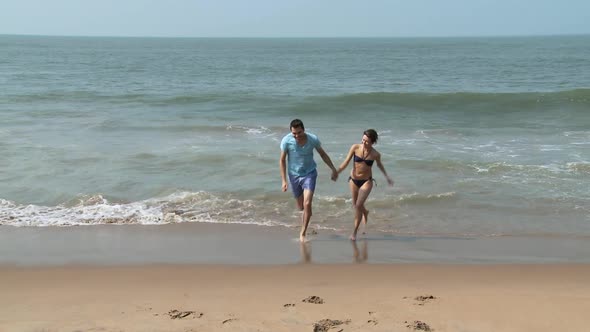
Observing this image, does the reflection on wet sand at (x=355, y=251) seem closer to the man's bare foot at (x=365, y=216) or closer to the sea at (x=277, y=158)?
the man's bare foot at (x=365, y=216)

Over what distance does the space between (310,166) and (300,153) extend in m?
0.19

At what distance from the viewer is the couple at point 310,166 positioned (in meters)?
6.98

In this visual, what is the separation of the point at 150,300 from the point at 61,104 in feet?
57.6

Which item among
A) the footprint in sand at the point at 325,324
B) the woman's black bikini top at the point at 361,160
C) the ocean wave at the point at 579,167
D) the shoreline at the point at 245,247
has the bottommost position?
the shoreline at the point at 245,247

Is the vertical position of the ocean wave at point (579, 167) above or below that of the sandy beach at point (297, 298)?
above

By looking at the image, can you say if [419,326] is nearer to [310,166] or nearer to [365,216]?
[310,166]

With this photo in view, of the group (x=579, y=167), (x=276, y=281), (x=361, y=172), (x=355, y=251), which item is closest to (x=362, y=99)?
(x=579, y=167)

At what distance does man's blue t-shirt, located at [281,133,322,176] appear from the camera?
277 inches

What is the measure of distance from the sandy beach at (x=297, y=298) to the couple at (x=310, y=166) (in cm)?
105

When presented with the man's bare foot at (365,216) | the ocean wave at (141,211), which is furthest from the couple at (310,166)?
the ocean wave at (141,211)

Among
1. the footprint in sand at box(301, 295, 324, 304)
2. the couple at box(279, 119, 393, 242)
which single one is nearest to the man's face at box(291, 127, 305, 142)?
the couple at box(279, 119, 393, 242)

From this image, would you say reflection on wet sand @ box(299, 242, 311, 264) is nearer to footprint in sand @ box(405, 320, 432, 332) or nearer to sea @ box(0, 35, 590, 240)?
sea @ box(0, 35, 590, 240)

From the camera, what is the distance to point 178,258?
21.2 feet

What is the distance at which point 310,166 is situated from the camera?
7070 millimetres
